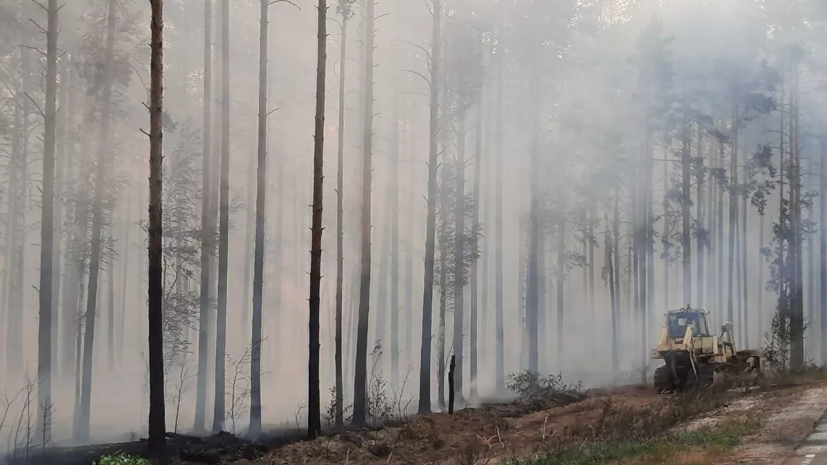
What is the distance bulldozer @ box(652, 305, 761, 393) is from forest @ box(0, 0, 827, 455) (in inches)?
195

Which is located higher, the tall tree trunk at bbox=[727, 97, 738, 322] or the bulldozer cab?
the tall tree trunk at bbox=[727, 97, 738, 322]

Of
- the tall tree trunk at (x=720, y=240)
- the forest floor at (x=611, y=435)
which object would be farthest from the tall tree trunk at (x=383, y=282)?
the forest floor at (x=611, y=435)

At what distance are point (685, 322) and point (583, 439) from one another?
1106 centimetres

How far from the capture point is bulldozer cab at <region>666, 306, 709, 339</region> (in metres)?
23.6

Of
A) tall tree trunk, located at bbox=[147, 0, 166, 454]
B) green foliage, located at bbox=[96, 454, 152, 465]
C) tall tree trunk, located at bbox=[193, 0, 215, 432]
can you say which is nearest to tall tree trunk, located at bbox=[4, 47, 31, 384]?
tall tree trunk, located at bbox=[193, 0, 215, 432]

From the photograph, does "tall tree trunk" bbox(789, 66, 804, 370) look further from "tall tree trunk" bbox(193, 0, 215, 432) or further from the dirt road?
"tall tree trunk" bbox(193, 0, 215, 432)

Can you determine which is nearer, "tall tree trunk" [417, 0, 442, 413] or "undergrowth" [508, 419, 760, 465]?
"undergrowth" [508, 419, 760, 465]

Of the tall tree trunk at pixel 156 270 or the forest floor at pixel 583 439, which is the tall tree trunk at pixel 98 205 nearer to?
the forest floor at pixel 583 439

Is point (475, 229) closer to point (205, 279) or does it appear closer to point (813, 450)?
point (205, 279)

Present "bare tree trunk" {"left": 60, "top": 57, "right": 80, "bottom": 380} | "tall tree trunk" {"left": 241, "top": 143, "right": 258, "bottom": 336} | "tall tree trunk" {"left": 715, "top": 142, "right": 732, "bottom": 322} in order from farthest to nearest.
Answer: "tall tree trunk" {"left": 715, "top": 142, "right": 732, "bottom": 322} → "tall tree trunk" {"left": 241, "top": 143, "right": 258, "bottom": 336} → "bare tree trunk" {"left": 60, "top": 57, "right": 80, "bottom": 380}

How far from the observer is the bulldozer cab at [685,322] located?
77.5 feet

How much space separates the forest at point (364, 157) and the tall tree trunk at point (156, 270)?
3872 mm

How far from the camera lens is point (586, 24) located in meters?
31.9

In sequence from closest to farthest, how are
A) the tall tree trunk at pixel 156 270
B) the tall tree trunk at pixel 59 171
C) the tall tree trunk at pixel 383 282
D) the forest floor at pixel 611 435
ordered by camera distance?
the forest floor at pixel 611 435 → the tall tree trunk at pixel 156 270 → the tall tree trunk at pixel 59 171 → the tall tree trunk at pixel 383 282
